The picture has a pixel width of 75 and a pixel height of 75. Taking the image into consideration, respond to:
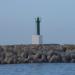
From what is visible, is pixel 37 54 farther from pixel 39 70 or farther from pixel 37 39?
pixel 39 70

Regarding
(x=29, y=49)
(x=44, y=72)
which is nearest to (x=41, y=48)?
(x=29, y=49)

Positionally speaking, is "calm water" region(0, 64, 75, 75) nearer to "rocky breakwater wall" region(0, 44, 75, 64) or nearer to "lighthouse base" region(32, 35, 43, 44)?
"rocky breakwater wall" region(0, 44, 75, 64)

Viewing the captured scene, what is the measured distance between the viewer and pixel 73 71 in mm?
62125

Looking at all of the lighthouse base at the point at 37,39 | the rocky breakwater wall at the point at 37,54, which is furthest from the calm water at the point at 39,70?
the lighthouse base at the point at 37,39

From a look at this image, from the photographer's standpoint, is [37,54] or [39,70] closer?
[39,70]

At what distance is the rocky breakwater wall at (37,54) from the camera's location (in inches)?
2926

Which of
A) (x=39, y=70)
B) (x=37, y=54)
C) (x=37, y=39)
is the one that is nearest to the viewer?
(x=39, y=70)

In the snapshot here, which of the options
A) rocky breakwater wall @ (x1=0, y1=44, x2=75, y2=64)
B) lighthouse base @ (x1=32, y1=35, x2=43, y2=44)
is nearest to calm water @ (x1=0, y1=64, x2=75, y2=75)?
rocky breakwater wall @ (x1=0, y1=44, x2=75, y2=64)

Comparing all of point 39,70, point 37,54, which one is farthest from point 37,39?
point 39,70

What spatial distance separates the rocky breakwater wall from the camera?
244 ft

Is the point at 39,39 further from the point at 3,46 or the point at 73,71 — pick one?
the point at 73,71

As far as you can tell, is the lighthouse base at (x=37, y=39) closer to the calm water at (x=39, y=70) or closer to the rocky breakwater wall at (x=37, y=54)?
the rocky breakwater wall at (x=37, y=54)

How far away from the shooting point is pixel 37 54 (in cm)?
7525

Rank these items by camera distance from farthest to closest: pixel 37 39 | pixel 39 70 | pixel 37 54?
pixel 37 39
pixel 37 54
pixel 39 70
